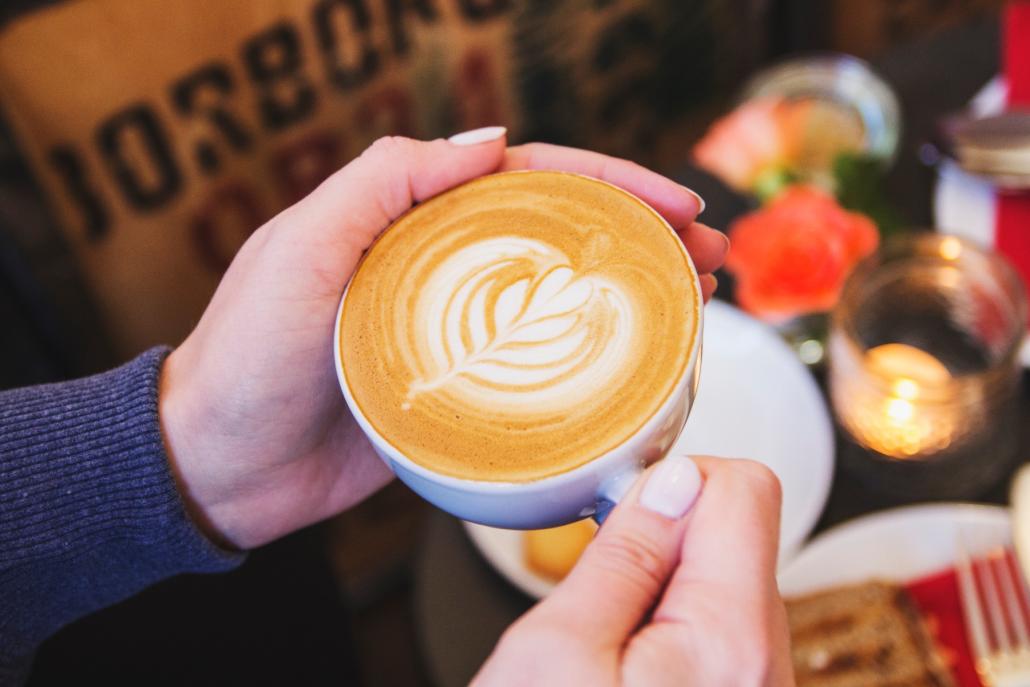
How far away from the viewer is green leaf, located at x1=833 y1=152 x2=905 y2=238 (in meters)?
1.23

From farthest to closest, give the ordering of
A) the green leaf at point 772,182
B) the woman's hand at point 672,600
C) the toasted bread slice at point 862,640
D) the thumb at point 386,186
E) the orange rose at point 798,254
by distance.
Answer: the green leaf at point 772,182
the orange rose at point 798,254
the toasted bread slice at point 862,640
the thumb at point 386,186
the woman's hand at point 672,600

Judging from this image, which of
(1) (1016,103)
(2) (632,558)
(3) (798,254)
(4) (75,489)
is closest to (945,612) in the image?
(3) (798,254)

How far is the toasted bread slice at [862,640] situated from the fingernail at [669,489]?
1.26ft

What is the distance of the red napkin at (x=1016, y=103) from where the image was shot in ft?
4.01

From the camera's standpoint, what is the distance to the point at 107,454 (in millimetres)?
915

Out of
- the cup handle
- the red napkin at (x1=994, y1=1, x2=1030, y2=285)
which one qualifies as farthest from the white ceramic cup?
the red napkin at (x1=994, y1=1, x2=1030, y2=285)

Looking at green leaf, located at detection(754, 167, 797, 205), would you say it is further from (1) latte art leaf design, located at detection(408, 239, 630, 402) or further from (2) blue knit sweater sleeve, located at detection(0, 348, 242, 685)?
(2) blue knit sweater sleeve, located at detection(0, 348, 242, 685)

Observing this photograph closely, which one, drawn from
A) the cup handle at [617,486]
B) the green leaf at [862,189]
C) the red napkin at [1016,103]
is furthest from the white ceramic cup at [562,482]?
the red napkin at [1016,103]

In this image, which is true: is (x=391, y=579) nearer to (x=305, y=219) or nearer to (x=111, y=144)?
(x=111, y=144)

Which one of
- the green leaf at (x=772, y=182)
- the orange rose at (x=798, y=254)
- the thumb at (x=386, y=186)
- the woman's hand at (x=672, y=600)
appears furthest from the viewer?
the green leaf at (x=772, y=182)

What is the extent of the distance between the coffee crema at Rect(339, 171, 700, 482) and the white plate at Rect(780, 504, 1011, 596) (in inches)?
17.4

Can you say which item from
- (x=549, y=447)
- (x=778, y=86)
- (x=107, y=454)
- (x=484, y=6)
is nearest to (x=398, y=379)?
(x=549, y=447)

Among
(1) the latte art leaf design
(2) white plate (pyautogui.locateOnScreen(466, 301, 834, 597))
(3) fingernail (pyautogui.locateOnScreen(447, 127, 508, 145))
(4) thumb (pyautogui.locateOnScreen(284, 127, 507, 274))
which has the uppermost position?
(3) fingernail (pyautogui.locateOnScreen(447, 127, 508, 145))

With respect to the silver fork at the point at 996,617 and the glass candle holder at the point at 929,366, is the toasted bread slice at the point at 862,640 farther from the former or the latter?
the glass candle holder at the point at 929,366
